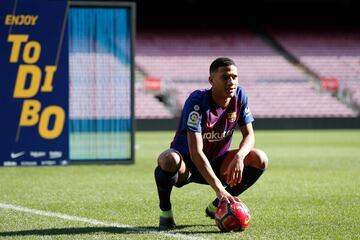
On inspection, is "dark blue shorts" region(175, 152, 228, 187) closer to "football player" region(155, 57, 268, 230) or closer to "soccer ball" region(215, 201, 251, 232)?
"football player" region(155, 57, 268, 230)

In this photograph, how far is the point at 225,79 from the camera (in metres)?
6.11

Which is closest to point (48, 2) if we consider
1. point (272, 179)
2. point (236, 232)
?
point (272, 179)

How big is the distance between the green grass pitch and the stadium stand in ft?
58.8

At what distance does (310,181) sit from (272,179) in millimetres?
A: 553

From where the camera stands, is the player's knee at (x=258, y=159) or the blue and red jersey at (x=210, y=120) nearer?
the blue and red jersey at (x=210, y=120)

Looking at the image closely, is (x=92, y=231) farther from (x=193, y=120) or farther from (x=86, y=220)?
(x=193, y=120)

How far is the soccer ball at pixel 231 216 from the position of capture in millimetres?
5930

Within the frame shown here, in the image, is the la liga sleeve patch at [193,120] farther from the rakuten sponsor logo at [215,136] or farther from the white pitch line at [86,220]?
the white pitch line at [86,220]

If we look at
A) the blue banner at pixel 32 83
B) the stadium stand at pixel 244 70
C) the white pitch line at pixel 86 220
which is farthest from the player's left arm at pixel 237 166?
the stadium stand at pixel 244 70

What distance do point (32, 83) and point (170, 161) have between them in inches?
260

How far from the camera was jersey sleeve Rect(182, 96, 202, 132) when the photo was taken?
611 cm

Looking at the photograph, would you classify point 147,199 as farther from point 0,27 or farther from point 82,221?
point 0,27

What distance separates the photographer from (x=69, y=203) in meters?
8.08

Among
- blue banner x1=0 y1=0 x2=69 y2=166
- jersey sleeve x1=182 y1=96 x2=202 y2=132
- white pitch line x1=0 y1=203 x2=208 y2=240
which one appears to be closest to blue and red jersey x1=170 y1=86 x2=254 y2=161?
jersey sleeve x1=182 y1=96 x2=202 y2=132
